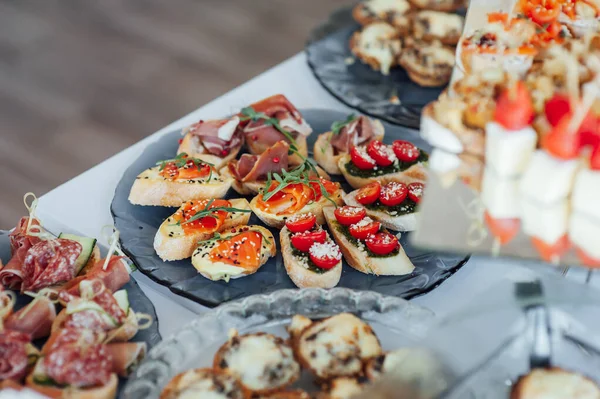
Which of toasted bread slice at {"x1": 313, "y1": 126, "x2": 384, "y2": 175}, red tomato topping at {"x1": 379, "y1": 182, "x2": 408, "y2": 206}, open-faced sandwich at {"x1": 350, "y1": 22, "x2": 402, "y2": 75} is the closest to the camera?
red tomato topping at {"x1": 379, "y1": 182, "x2": 408, "y2": 206}

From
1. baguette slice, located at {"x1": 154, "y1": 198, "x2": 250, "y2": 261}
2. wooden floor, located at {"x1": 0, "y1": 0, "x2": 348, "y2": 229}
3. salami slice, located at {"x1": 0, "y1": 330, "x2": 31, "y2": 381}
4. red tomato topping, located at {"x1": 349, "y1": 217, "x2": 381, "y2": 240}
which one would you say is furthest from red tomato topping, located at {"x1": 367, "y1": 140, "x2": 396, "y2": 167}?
wooden floor, located at {"x1": 0, "y1": 0, "x2": 348, "y2": 229}

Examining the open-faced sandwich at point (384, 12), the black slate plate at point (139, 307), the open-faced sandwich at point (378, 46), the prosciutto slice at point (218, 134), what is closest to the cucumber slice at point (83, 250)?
the black slate plate at point (139, 307)

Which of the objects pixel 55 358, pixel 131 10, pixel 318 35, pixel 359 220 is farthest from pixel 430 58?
pixel 131 10

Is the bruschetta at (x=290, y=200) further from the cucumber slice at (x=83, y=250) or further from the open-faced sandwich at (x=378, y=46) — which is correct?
the open-faced sandwich at (x=378, y=46)

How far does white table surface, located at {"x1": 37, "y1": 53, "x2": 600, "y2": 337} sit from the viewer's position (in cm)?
180

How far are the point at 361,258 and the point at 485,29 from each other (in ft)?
2.18

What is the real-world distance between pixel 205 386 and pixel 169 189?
0.86 meters

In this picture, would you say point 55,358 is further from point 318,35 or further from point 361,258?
point 318,35

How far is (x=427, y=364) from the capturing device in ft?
3.97

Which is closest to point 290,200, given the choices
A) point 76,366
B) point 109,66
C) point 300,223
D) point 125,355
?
point 300,223

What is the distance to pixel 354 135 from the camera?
229cm

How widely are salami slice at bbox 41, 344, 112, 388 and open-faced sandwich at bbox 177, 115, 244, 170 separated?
3.19 ft

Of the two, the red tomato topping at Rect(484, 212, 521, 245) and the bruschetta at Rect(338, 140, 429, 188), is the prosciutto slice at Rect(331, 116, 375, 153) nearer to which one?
the bruschetta at Rect(338, 140, 429, 188)

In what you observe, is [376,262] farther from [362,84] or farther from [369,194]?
[362,84]
